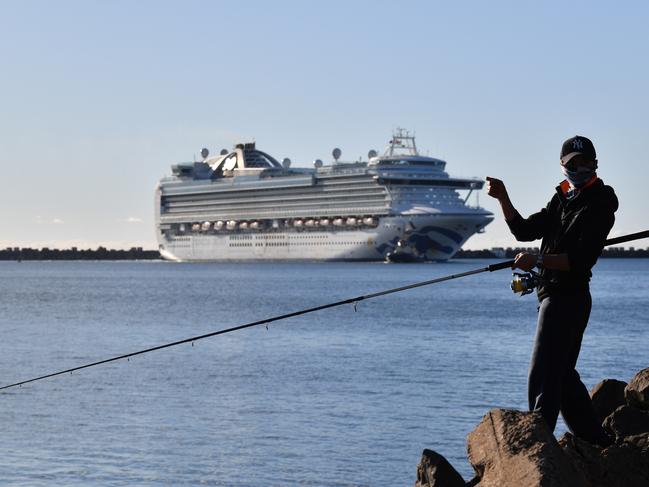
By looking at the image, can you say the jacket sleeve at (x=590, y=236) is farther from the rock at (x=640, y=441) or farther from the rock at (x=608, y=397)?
the rock at (x=608, y=397)

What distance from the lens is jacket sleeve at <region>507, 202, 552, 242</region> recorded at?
21.1 ft

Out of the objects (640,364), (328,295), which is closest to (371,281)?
(328,295)

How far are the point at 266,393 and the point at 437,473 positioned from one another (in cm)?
1329

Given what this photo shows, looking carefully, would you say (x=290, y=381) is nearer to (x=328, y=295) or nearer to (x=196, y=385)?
(x=196, y=385)

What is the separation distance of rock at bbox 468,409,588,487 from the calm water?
6459 mm

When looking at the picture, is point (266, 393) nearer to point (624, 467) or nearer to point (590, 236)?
point (624, 467)

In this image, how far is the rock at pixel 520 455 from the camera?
19.0 feet

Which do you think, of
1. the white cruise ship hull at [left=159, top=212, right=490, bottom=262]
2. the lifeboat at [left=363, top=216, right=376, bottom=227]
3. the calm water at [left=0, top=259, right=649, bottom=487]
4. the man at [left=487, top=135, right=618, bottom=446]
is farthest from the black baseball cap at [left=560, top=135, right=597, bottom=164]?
the lifeboat at [left=363, top=216, right=376, bottom=227]

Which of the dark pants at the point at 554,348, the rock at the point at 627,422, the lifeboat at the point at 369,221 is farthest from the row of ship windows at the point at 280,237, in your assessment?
the dark pants at the point at 554,348

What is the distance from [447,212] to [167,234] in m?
36.6

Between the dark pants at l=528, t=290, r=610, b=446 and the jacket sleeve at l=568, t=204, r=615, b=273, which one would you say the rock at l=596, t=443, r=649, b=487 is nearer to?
the dark pants at l=528, t=290, r=610, b=446

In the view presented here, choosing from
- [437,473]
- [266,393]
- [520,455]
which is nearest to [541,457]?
[520,455]

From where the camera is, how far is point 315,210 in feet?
353

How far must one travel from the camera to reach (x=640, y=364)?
25609mm
